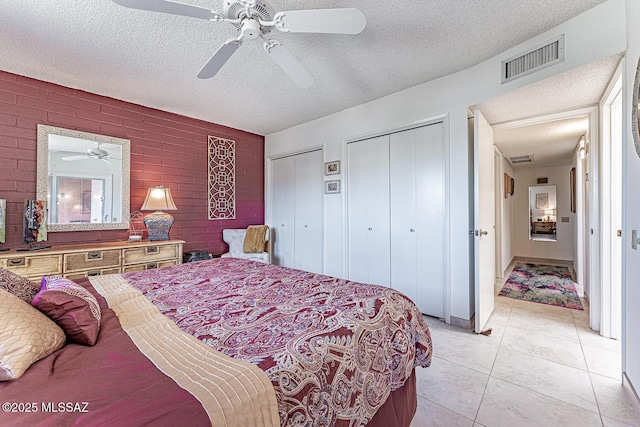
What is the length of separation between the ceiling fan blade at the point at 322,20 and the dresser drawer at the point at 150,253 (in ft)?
8.51

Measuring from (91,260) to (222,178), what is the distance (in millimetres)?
1985

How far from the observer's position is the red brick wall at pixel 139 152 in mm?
2645

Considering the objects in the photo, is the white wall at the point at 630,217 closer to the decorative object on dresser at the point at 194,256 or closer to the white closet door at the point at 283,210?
the white closet door at the point at 283,210

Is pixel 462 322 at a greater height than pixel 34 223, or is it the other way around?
pixel 34 223

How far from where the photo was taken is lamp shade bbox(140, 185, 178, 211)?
10.7 ft

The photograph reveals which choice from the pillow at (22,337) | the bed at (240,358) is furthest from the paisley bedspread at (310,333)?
the pillow at (22,337)

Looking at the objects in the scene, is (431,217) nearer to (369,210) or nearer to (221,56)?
(369,210)

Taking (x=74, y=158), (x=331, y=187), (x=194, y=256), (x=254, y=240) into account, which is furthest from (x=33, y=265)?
(x=331, y=187)

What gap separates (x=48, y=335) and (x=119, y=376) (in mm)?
336

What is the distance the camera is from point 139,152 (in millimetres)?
3398

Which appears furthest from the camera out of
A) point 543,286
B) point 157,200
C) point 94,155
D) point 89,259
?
point 543,286

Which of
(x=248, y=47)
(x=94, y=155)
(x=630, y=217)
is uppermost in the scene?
(x=248, y=47)

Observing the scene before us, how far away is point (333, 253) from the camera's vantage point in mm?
3877

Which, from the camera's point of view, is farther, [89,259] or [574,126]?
[574,126]
